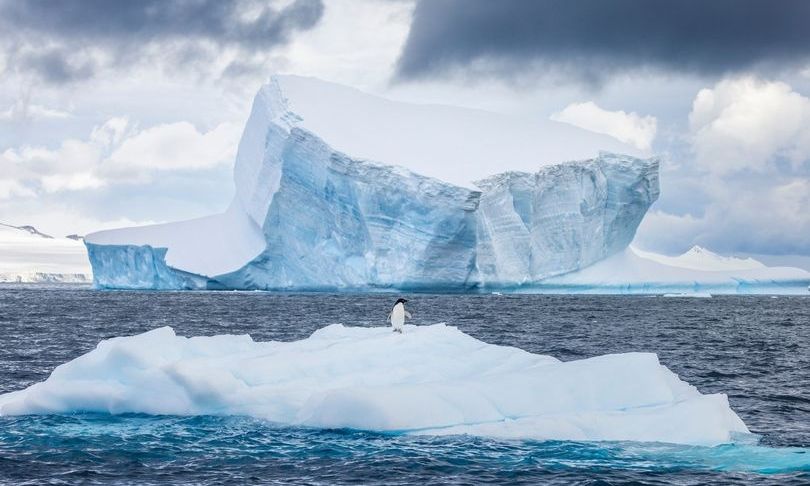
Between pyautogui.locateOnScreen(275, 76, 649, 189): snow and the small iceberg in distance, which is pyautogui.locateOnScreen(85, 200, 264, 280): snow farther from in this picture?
the small iceberg in distance

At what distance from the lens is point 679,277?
6228 cm

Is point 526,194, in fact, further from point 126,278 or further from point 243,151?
point 126,278

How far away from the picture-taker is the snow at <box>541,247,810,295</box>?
5753 centimetres

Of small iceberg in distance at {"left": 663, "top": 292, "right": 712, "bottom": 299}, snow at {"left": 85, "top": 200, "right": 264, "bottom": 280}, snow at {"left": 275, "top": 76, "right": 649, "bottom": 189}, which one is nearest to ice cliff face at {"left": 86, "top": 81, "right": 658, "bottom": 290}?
snow at {"left": 85, "top": 200, "right": 264, "bottom": 280}

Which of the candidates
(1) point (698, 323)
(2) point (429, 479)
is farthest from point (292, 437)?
(1) point (698, 323)

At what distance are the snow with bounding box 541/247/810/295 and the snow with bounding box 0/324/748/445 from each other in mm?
44012

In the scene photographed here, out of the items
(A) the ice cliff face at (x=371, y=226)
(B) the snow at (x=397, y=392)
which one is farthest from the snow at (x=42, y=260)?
(B) the snow at (x=397, y=392)

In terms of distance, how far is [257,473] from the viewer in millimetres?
8523

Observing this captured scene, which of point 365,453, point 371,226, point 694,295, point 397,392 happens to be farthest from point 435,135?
point 365,453

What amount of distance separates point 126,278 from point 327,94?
17.4 meters

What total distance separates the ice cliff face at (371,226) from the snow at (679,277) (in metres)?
1.36

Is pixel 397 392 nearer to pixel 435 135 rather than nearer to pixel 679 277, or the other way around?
pixel 435 135

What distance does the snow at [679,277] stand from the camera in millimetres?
57531

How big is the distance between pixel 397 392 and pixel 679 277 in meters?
55.3
